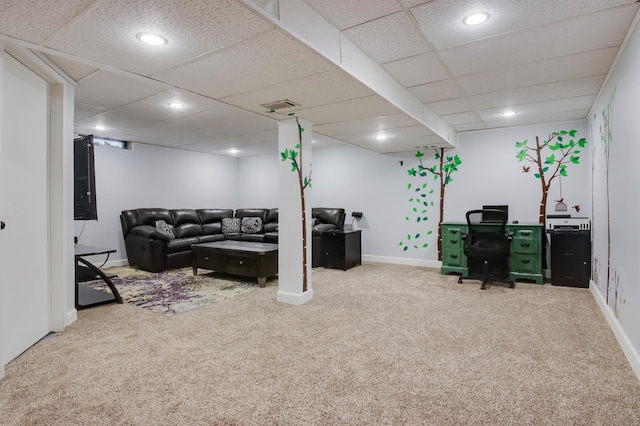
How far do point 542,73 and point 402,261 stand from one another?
3.87 meters

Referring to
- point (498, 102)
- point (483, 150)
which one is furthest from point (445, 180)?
point (498, 102)

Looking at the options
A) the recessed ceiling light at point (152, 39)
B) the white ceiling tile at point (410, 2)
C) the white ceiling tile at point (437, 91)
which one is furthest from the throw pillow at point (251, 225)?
the white ceiling tile at point (410, 2)

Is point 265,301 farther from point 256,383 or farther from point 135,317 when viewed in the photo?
point 256,383

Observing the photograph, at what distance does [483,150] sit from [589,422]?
4.60m

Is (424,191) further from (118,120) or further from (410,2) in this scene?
(118,120)

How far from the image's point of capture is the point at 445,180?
5.90 meters

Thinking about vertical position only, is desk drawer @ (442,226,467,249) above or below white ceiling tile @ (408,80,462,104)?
below

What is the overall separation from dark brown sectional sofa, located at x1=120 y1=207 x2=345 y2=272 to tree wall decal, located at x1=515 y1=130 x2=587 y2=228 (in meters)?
3.22

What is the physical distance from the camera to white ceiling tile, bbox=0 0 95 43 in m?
1.62

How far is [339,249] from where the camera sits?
576 cm

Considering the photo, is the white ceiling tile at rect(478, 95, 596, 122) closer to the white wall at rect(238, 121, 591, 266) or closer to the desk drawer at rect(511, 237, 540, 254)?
the white wall at rect(238, 121, 591, 266)

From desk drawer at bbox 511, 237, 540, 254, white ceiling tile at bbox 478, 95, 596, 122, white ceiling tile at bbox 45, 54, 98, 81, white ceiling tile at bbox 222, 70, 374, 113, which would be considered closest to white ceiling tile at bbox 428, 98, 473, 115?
white ceiling tile at bbox 478, 95, 596, 122

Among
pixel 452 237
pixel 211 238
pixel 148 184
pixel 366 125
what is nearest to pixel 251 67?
pixel 366 125

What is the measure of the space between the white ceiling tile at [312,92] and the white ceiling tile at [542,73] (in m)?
1.23
